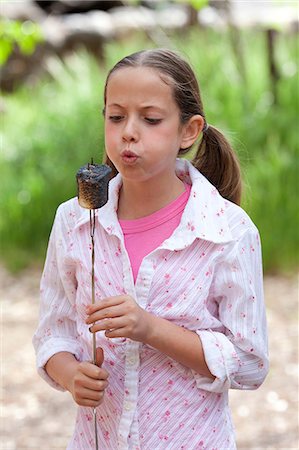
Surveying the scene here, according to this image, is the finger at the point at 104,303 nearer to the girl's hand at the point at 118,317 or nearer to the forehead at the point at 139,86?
the girl's hand at the point at 118,317

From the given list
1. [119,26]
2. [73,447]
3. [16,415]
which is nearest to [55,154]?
[16,415]

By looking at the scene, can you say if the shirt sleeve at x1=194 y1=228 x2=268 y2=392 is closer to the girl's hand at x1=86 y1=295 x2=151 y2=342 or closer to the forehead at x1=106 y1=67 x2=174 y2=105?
the girl's hand at x1=86 y1=295 x2=151 y2=342

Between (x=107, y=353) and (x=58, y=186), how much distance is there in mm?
5187

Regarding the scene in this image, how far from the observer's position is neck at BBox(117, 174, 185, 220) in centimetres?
210

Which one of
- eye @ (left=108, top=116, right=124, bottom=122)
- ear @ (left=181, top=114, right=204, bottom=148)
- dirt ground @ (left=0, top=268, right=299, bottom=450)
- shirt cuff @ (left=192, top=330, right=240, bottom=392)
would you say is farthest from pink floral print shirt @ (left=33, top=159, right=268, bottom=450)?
dirt ground @ (left=0, top=268, right=299, bottom=450)

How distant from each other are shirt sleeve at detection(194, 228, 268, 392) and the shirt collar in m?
0.06

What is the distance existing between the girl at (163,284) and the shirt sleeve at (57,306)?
0.06 ft

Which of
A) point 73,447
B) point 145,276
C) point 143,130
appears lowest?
point 73,447

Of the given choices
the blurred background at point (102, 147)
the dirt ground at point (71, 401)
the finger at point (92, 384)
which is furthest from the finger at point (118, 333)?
the dirt ground at point (71, 401)

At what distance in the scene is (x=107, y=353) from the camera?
2.08 meters

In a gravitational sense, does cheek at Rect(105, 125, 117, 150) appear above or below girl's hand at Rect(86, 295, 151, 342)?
above

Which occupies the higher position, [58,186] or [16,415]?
[58,186]

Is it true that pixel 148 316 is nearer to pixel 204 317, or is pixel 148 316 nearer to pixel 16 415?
pixel 204 317

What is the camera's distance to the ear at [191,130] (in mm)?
2104
